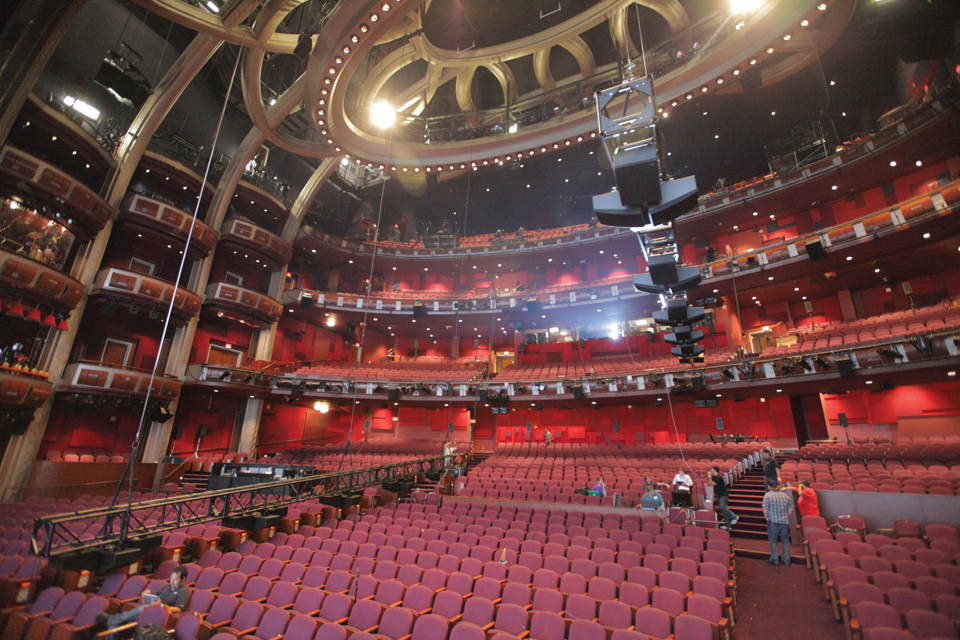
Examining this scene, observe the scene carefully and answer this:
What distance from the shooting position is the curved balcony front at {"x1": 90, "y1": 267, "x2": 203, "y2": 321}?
13.0 metres

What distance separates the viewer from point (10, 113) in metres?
10.4

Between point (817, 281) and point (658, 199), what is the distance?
15574 mm

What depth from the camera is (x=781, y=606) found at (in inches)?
206

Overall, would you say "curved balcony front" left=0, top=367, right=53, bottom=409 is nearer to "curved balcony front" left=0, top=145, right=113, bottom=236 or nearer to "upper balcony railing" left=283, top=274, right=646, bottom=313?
"curved balcony front" left=0, top=145, right=113, bottom=236

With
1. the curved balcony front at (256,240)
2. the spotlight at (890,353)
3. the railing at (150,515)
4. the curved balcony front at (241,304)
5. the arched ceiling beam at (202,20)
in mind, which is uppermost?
the arched ceiling beam at (202,20)

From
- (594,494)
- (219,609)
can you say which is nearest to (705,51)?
(594,494)

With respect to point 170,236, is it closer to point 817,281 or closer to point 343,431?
point 343,431

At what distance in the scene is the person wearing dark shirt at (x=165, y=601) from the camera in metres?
4.29

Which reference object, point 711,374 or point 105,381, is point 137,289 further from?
point 711,374

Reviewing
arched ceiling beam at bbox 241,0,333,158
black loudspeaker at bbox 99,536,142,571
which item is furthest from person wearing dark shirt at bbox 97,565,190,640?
arched ceiling beam at bbox 241,0,333,158

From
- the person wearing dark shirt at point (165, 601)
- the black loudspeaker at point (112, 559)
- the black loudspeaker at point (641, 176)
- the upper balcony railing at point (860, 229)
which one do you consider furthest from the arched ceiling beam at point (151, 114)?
the upper balcony railing at point (860, 229)

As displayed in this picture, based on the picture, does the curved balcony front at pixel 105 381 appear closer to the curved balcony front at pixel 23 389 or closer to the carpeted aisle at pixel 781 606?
the curved balcony front at pixel 23 389

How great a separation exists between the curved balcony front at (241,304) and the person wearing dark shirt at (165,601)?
1331 cm

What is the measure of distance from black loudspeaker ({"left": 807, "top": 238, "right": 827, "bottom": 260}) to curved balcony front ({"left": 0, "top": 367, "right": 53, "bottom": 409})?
2240 cm
